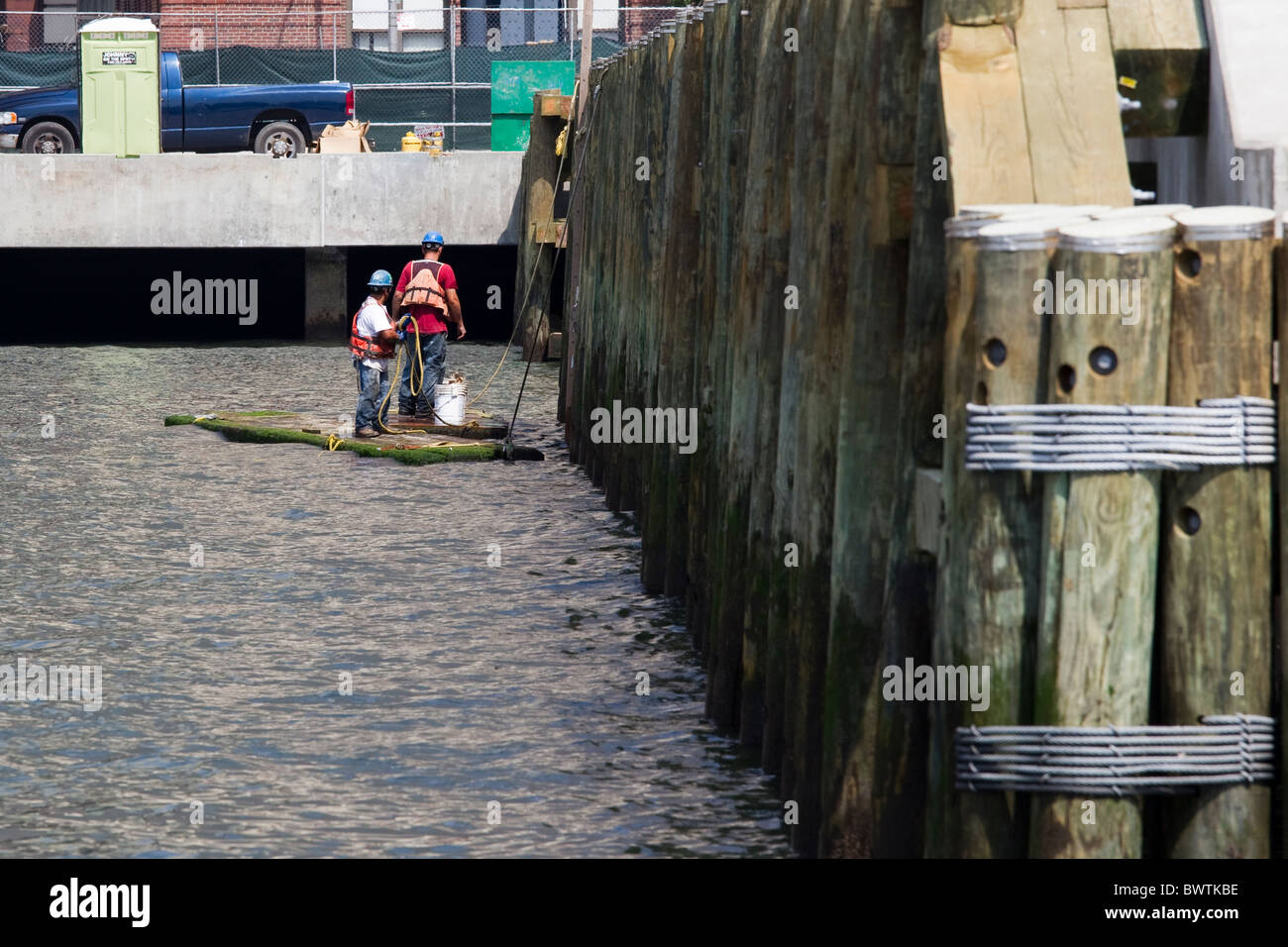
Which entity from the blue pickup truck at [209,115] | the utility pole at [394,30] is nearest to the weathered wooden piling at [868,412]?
the blue pickup truck at [209,115]

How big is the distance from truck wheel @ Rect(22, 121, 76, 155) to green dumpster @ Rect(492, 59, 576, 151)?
7.16 metres

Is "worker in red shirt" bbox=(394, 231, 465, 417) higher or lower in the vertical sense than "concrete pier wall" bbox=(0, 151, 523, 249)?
lower

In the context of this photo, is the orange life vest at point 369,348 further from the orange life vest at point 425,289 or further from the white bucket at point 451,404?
the white bucket at point 451,404

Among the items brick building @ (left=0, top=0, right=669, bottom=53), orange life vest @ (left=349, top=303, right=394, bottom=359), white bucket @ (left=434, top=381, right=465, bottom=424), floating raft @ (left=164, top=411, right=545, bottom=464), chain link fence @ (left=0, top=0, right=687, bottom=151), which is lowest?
floating raft @ (left=164, top=411, right=545, bottom=464)

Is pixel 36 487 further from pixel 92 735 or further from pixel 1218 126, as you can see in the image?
pixel 1218 126

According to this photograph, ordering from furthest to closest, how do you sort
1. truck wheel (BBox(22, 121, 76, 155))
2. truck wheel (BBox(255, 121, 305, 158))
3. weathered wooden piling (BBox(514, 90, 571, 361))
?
truck wheel (BBox(255, 121, 305, 158)) < truck wheel (BBox(22, 121, 76, 155)) < weathered wooden piling (BBox(514, 90, 571, 361))

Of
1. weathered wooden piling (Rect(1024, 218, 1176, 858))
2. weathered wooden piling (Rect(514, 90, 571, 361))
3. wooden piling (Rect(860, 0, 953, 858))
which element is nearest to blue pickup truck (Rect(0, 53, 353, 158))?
weathered wooden piling (Rect(514, 90, 571, 361))

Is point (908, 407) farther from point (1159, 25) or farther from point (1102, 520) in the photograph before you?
point (1159, 25)

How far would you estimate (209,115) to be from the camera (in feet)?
105

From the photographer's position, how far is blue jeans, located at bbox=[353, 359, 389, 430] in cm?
1767

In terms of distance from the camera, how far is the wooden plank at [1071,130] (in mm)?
5395

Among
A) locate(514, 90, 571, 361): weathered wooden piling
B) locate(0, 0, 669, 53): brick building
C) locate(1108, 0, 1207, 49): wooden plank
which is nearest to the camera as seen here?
locate(1108, 0, 1207, 49): wooden plank

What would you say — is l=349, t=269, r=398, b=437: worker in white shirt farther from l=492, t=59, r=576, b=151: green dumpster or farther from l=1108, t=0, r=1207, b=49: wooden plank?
l=492, t=59, r=576, b=151: green dumpster
